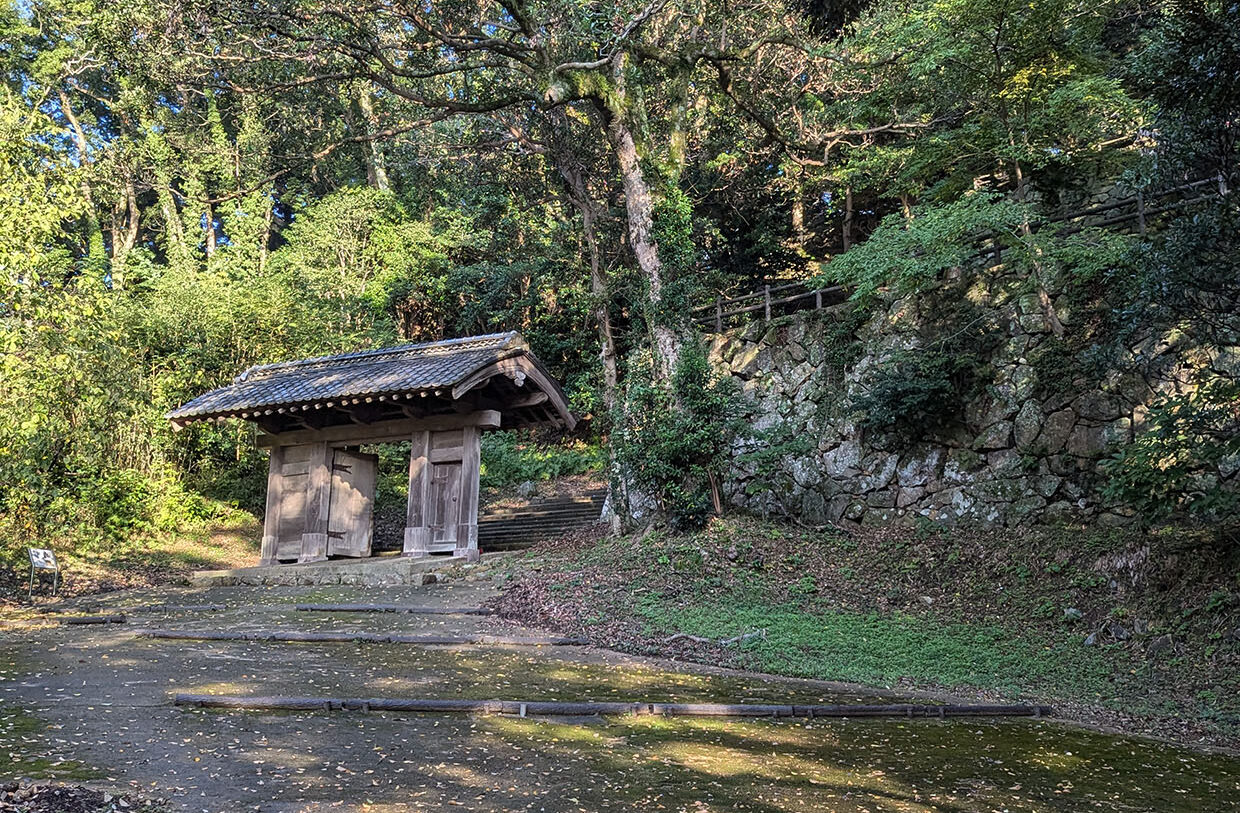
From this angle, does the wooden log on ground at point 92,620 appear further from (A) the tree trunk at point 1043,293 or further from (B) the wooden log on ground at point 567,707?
(A) the tree trunk at point 1043,293

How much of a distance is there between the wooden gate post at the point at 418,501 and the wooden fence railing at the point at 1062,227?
5154 millimetres

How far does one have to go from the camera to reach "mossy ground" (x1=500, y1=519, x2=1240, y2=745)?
25.0 ft

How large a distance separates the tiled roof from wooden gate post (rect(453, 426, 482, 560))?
1372 mm

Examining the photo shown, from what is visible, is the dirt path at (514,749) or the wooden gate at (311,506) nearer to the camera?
the dirt path at (514,749)

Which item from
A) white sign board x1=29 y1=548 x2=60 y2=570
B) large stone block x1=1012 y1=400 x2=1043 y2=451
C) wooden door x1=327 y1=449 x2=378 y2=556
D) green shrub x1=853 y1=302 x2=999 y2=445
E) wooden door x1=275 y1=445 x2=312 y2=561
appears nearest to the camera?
white sign board x1=29 y1=548 x2=60 y2=570

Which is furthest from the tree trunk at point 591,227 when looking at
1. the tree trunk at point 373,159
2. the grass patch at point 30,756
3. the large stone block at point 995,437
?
the grass patch at point 30,756

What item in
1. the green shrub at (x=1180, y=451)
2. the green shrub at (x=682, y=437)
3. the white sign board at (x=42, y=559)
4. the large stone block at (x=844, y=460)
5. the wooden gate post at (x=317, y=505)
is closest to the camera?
the green shrub at (x=1180, y=451)

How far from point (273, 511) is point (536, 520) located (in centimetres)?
542

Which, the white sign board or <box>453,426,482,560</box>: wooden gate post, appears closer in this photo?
the white sign board

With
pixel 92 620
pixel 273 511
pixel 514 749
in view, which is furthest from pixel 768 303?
pixel 514 749

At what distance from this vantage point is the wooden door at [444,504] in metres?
13.7

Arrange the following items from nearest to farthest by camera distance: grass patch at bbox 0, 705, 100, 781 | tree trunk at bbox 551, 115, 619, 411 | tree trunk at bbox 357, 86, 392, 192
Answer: grass patch at bbox 0, 705, 100, 781 → tree trunk at bbox 551, 115, 619, 411 → tree trunk at bbox 357, 86, 392, 192

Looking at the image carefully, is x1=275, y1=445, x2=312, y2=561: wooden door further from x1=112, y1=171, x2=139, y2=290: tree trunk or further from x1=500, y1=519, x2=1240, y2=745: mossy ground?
x1=112, y1=171, x2=139, y2=290: tree trunk

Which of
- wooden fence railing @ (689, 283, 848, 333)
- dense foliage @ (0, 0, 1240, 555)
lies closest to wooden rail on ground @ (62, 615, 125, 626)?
dense foliage @ (0, 0, 1240, 555)
